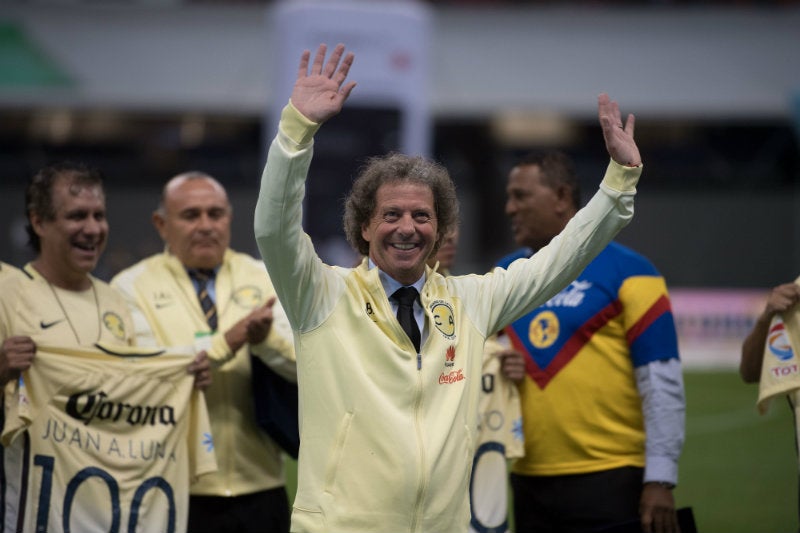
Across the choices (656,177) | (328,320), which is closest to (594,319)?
(328,320)

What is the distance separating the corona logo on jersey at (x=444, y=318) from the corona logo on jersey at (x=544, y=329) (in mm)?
1383

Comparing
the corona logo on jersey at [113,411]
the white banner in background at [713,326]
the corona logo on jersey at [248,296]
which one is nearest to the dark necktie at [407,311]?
the corona logo on jersey at [113,411]

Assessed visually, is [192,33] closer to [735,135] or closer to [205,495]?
[735,135]

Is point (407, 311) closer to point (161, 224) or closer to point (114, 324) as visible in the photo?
point (114, 324)

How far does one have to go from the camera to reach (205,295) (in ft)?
18.7

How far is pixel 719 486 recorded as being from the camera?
1073cm

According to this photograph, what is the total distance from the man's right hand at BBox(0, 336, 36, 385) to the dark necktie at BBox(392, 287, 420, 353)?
1.70m

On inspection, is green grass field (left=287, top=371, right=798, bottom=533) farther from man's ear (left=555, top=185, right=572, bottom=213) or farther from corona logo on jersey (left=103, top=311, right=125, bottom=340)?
corona logo on jersey (left=103, top=311, right=125, bottom=340)

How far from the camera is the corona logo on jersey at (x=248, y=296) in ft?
18.6

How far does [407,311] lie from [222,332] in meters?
1.75

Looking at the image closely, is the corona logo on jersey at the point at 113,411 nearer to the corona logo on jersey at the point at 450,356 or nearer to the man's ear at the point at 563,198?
the corona logo on jersey at the point at 450,356

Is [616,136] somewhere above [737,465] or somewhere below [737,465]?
above

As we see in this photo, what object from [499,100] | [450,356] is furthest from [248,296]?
[499,100]

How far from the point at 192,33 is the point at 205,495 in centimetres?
2086
